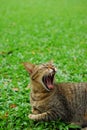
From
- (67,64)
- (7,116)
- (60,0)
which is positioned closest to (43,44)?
(67,64)

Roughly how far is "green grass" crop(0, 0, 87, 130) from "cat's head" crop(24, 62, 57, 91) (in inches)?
22.4

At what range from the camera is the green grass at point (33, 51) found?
19.1 ft

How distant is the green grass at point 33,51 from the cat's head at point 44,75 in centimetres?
57

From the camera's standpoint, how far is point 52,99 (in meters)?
5.25

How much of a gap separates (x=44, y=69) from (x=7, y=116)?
1.05 metres

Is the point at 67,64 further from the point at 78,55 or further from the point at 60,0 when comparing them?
the point at 60,0

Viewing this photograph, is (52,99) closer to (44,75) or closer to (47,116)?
(47,116)

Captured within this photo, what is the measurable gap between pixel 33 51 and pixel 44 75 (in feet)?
17.9

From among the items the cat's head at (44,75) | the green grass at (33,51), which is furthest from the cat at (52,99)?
the green grass at (33,51)

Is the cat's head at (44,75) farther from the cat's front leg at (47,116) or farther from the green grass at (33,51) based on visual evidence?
the green grass at (33,51)

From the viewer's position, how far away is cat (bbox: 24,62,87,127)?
5184mm

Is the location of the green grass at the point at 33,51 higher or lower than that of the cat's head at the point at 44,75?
lower

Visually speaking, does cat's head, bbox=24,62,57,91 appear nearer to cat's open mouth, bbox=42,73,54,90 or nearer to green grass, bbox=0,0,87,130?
cat's open mouth, bbox=42,73,54,90

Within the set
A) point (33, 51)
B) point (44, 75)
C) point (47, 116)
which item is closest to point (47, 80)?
point (44, 75)
